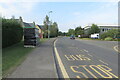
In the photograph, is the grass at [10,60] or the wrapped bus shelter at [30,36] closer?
the grass at [10,60]

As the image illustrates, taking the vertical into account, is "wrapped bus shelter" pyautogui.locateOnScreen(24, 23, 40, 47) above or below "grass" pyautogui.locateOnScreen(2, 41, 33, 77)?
above

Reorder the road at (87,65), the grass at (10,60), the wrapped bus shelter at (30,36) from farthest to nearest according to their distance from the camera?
the wrapped bus shelter at (30,36) < the grass at (10,60) < the road at (87,65)

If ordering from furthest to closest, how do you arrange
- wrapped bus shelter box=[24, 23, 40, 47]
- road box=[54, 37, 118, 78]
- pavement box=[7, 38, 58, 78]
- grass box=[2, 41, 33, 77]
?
wrapped bus shelter box=[24, 23, 40, 47] → grass box=[2, 41, 33, 77] → road box=[54, 37, 118, 78] → pavement box=[7, 38, 58, 78]

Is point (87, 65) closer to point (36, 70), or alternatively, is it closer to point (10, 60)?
point (36, 70)

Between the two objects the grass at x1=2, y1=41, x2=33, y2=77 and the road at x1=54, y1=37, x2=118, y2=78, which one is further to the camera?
the grass at x1=2, y1=41, x2=33, y2=77

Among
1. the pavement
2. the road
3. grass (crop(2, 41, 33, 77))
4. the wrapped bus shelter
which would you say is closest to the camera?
the pavement

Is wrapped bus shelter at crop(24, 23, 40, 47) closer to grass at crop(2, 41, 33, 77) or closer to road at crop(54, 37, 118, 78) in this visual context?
grass at crop(2, 41, 33, 77)

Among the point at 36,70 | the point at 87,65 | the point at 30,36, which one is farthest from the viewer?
the point at 30,36

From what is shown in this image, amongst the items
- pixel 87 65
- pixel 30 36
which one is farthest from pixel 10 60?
pixel 30 36

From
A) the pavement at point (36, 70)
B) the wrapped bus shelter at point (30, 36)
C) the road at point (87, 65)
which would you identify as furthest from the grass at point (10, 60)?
the wrapped bus shelter at point (30, 36)

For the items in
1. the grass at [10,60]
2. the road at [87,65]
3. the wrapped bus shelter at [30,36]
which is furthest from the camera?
the wrapped bus shelter at [30,36]

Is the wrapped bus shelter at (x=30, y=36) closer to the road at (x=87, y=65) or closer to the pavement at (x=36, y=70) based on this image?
the road at (x=87, y=65)

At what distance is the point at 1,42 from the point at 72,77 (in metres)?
9.42

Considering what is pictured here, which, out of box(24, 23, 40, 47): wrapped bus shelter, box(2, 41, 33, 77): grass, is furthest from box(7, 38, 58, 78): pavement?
box(24, 23, 40, 47): wrapped bus shelter
